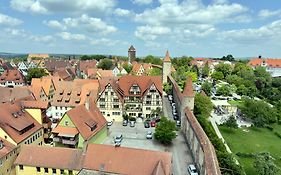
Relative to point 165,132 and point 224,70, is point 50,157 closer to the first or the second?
point 165,132

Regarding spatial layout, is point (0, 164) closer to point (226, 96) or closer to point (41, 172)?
point (41, 172)

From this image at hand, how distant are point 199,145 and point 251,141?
89.9ft

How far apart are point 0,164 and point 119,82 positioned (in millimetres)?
36069

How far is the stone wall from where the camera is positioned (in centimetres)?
3012

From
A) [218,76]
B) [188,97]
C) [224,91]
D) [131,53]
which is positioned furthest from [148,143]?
[131,53]

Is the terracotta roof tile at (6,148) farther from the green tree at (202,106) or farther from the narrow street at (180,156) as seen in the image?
the green tree at (202,106)

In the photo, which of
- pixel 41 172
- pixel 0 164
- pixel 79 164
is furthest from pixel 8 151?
pixel 79 164

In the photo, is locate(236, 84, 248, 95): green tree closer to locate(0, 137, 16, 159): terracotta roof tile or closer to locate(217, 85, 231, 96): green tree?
locate(217, 85, 231, 96): green tree

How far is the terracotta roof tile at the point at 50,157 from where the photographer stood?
111ft

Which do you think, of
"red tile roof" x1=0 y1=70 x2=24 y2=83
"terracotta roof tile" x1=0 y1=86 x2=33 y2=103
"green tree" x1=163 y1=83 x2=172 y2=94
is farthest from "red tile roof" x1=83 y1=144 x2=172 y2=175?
"red tile roof" x1=0 y1=70 x2=24 y2=83

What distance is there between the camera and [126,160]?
32062mm

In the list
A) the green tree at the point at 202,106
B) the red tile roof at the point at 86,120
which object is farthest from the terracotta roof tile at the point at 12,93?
the green tree at the point at 202,106

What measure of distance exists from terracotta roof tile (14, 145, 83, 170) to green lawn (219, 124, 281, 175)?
1201 inches

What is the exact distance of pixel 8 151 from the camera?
114ft
